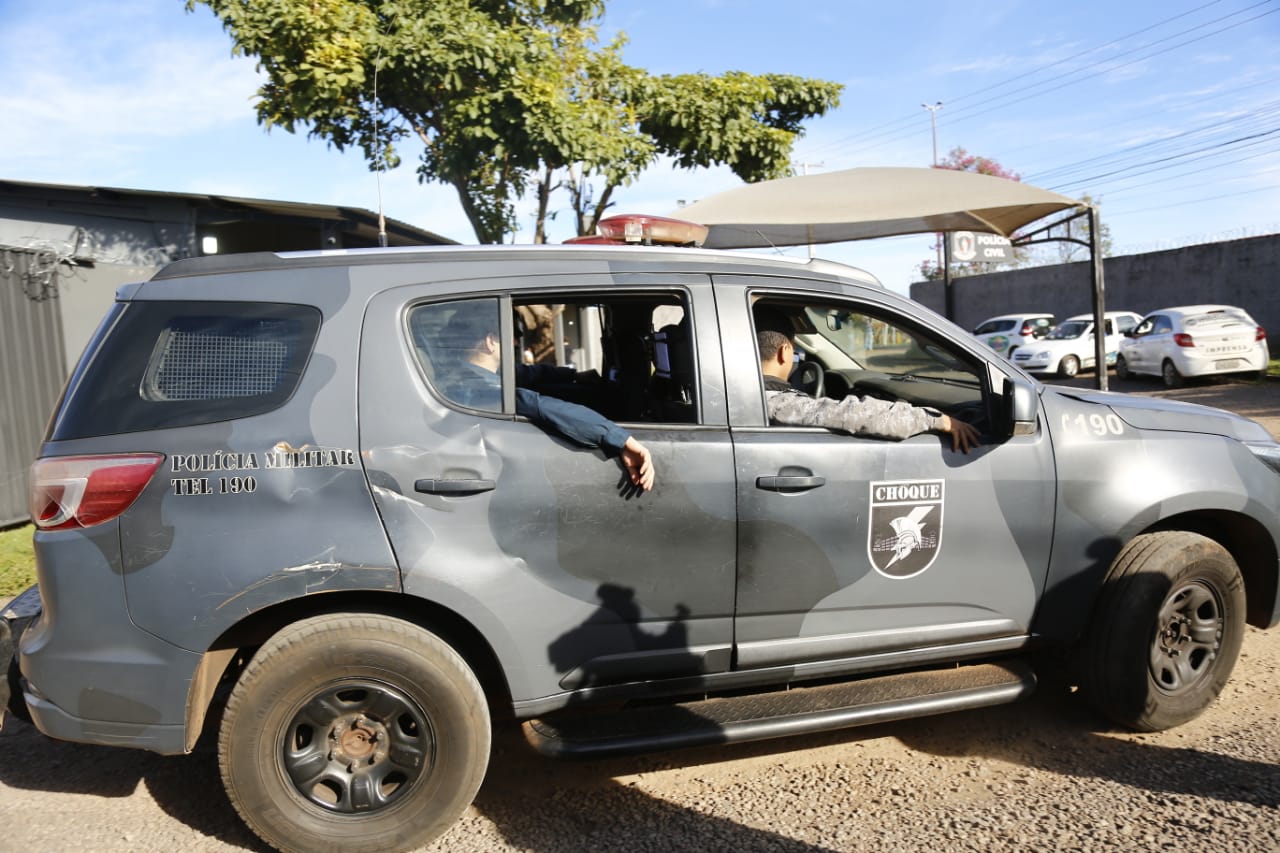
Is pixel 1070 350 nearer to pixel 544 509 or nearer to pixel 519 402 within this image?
pixel 519 402

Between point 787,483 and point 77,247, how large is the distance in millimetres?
11684

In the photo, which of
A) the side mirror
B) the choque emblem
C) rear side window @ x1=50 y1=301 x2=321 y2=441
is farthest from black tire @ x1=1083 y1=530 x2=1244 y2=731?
rear side window @ x1=50 y1=301 x2=321 y2=441

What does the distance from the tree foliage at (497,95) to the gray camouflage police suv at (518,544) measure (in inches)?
265

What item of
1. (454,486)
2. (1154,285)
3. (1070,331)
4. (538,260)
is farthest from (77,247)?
(1154,285)

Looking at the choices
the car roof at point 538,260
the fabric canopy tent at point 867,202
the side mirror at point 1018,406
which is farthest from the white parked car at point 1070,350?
the car roof at point 538,260

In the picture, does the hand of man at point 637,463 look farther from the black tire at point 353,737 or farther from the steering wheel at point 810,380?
the steering wheel at point 810,380

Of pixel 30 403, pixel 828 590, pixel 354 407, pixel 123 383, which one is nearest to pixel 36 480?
pixel 123 383

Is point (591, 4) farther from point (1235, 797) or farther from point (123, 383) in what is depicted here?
point (1235, 797)

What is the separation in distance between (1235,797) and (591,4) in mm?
10916

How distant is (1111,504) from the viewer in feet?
11.4

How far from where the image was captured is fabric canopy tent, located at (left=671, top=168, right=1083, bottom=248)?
6922mm

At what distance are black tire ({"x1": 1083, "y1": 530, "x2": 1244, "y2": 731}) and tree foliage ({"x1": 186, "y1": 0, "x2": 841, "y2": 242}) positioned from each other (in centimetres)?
780

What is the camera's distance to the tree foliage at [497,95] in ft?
32.7

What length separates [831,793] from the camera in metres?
3.28
